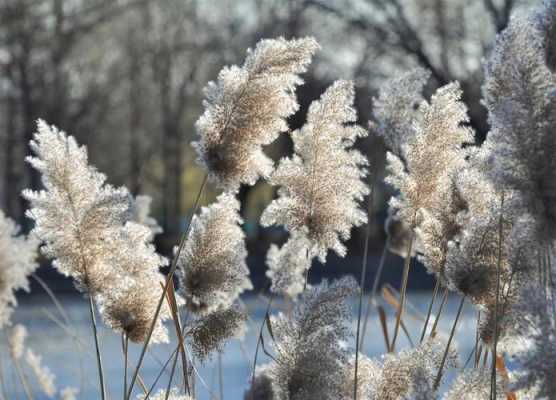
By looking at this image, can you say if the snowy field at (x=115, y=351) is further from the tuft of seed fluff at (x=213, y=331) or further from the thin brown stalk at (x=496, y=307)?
the thin brown stalk at (x=496, y=307)

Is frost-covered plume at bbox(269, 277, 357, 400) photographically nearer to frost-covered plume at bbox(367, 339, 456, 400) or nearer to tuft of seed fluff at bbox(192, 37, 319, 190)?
frost-covered plume at bbox(367, 339, 456, 400)

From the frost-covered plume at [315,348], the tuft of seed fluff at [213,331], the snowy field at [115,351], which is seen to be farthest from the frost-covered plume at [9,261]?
the snowy field at [115,351]

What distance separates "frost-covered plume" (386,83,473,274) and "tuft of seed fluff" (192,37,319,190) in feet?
0.96

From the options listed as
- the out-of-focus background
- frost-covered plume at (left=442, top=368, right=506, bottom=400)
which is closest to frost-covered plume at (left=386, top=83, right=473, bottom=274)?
frost-covered plume at (left=442, top=368, right=506, bottom=400)

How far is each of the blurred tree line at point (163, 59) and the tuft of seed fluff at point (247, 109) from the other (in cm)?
1024

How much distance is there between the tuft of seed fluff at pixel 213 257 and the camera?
1.87 metres

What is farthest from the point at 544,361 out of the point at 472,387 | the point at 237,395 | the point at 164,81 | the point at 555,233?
the point at 164,81

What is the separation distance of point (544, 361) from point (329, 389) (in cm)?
42

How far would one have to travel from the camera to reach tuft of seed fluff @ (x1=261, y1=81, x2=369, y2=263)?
186 centimetres

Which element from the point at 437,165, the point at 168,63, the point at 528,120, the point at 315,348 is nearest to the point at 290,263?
the point at 437,165

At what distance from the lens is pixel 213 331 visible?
1.84 metres

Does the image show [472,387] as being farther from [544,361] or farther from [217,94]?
[217,94]

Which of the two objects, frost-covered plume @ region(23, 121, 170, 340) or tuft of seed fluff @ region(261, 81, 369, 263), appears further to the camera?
tuft of seed fluff @ region(261, 81, 369, 263)

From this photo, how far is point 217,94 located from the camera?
1762 millimetres
